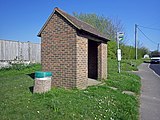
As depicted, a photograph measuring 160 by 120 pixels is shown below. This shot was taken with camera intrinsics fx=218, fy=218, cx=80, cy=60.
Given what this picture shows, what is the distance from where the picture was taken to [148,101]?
8.30m

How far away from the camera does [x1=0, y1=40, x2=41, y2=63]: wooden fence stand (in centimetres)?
1791

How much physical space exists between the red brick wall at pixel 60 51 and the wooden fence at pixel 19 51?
31.0ft

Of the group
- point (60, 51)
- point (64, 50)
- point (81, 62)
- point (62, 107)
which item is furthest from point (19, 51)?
point (62, 107)

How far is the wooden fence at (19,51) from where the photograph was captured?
1791 centimetres


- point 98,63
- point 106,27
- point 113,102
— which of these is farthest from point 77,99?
point 106,27

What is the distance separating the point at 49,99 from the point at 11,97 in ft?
4.27

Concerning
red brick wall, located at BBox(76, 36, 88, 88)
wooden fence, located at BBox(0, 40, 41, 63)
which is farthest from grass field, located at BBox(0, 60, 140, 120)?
wooden fence, located at BBox(0, 40, 41, 63)

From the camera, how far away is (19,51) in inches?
783

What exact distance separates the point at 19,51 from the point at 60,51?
38.9 feet

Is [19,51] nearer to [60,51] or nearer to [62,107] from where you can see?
[60,51]

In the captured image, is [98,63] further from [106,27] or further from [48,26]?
[106,27]

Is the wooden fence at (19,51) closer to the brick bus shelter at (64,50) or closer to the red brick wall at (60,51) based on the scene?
the brick bus shelter at (64,50)

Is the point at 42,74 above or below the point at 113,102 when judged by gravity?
above

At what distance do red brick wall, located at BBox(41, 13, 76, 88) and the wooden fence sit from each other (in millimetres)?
9455
